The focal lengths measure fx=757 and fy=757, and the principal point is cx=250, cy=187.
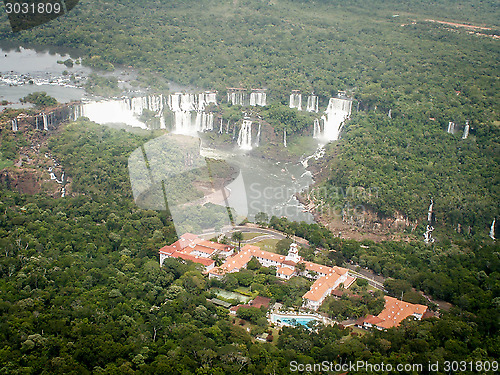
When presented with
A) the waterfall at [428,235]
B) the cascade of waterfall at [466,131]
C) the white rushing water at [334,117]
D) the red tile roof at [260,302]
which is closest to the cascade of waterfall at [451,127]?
the cascade of waterfall at [466,131]

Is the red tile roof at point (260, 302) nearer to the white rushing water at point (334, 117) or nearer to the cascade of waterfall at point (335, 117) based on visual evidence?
the white rushing water at point (334, 117)

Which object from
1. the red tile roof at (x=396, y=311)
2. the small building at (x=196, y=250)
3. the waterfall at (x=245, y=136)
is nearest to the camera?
the red tile roof at (x=396, y=311)

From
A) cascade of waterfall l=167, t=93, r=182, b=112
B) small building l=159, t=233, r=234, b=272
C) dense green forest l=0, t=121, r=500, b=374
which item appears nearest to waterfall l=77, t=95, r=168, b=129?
cascade of waterfall l=167, t=93, r=182, b=112

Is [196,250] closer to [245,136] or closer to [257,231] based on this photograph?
[257,231]

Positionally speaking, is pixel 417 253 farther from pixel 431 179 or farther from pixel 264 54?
pixel 264 54

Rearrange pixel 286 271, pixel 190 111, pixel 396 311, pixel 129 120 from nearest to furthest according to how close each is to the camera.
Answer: pixel 396 311, pixel 286 271, pixel 129 120, pixel 190 111

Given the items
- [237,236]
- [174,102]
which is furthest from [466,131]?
[174,102]

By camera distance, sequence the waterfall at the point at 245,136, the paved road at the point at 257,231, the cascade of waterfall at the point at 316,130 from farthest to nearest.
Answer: the cascade of waterfall at the point at 316,130 → the waterfall at the point at 245,136 → the paved road at the point at 257,231
